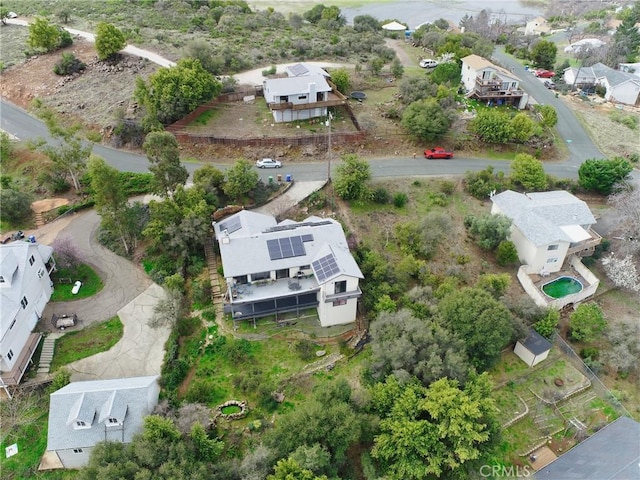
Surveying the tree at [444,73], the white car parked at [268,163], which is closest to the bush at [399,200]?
the white car parked at [268,163]

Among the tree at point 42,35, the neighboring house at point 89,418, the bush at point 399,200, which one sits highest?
the tree at point 42,35

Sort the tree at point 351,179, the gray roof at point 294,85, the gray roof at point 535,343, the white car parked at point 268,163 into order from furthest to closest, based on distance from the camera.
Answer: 1. the gray roof at point 294,85
2. the white car parked at point 268,163
3. the tree at point 351,179
4. the gray roof at point 535,343

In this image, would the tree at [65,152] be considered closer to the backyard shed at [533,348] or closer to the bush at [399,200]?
the bush at [399,200]

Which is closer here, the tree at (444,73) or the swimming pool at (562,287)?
the swimming pool at (562,287)

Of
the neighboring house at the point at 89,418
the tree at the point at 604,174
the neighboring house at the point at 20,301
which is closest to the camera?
the neighboring house at the point at 89,418

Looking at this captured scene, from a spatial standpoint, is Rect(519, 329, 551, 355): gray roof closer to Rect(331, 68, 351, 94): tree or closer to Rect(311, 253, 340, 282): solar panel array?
Rect(311, 253, 340, 282): solar panel array

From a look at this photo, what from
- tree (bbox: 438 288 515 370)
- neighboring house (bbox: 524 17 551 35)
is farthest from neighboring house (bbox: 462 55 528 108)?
neighboring house (bbox: 524 17 551 35)

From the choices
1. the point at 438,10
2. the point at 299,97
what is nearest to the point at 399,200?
the point at 299,97
